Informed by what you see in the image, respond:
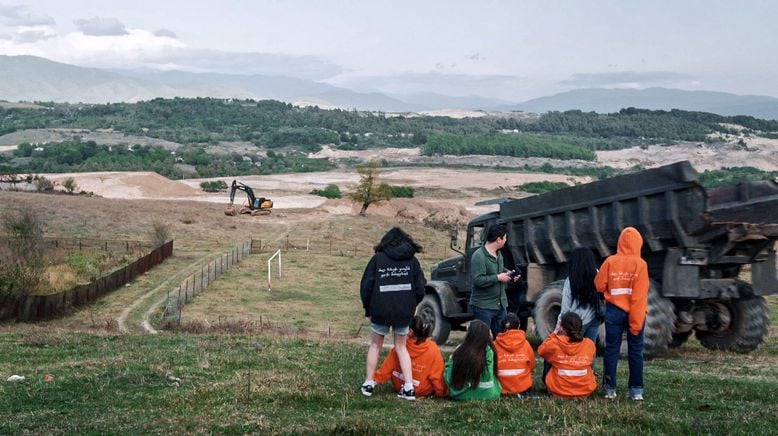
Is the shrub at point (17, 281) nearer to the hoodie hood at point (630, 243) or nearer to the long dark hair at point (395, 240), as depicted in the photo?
the long dark hair at point (395, 240)

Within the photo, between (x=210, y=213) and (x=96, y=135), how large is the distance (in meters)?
124

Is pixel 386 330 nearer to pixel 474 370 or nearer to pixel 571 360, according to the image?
pixel 474 370

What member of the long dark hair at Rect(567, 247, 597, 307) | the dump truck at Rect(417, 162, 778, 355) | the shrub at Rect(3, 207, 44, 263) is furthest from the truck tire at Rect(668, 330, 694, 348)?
the shrub at Rect(3, 207, 44, 263)

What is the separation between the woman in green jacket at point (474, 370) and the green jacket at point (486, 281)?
78.0 inches

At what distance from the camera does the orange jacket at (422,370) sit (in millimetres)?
10913

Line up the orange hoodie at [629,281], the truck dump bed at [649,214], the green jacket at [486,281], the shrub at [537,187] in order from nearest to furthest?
the orange hoodie at [629,281] → the green jacket at [486,281] → the truck dump bed at [649,214] → the shrub at [537,187]

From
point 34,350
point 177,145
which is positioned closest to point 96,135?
point 177,145

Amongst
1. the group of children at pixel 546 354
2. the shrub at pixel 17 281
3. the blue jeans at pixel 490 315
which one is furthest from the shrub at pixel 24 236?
the group of children at pixel 546 354

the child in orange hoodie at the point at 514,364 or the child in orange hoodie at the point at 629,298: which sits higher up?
the child in orange hoodie at the point at 629,298

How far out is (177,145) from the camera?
173 meters

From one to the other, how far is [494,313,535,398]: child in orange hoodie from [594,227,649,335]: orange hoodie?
3.88ft

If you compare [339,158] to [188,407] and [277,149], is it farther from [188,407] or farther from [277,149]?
[188,407]

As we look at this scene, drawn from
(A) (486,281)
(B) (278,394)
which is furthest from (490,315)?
(B) (278,394)

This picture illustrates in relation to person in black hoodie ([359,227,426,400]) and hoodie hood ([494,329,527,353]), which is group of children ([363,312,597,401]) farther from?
person in black hoodie ([359,227,426,400])
